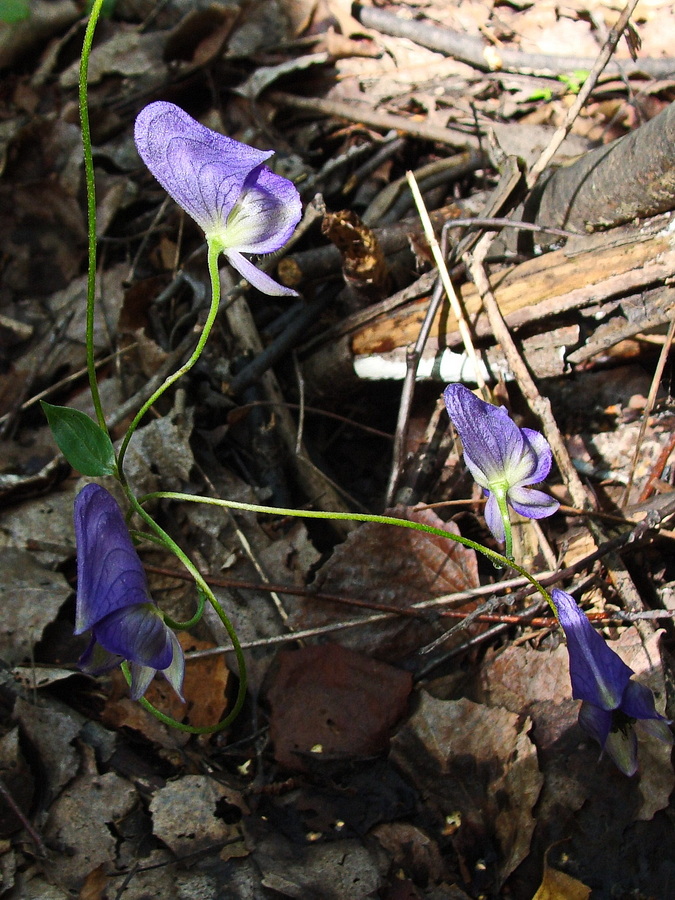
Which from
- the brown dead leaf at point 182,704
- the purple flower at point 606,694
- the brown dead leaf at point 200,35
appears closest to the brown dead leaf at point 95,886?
the brown dead leaf at point 182,704

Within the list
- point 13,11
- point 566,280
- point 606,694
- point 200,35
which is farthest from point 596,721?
point 13,11

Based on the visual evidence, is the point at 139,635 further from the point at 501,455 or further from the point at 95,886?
the point at 501,455

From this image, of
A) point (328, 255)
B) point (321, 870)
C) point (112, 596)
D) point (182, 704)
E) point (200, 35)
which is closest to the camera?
point (112, 596)

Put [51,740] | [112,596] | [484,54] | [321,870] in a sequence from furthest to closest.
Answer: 1. [484,54]
2. [51,740]
3. [321,870]
4. [112,596]

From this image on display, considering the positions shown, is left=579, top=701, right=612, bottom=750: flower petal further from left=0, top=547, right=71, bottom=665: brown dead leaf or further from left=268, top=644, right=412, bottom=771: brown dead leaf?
left=0, top=547, right=71, bottom=665: brown dead leaf

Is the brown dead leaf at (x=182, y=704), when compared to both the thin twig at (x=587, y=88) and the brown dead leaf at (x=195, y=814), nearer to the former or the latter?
the brown dead leaf at (x=195, y=814)

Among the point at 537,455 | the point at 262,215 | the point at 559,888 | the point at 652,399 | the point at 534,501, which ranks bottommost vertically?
the point at 559,888

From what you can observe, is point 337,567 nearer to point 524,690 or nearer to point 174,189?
point 524,690

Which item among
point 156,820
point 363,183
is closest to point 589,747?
point 156,820
